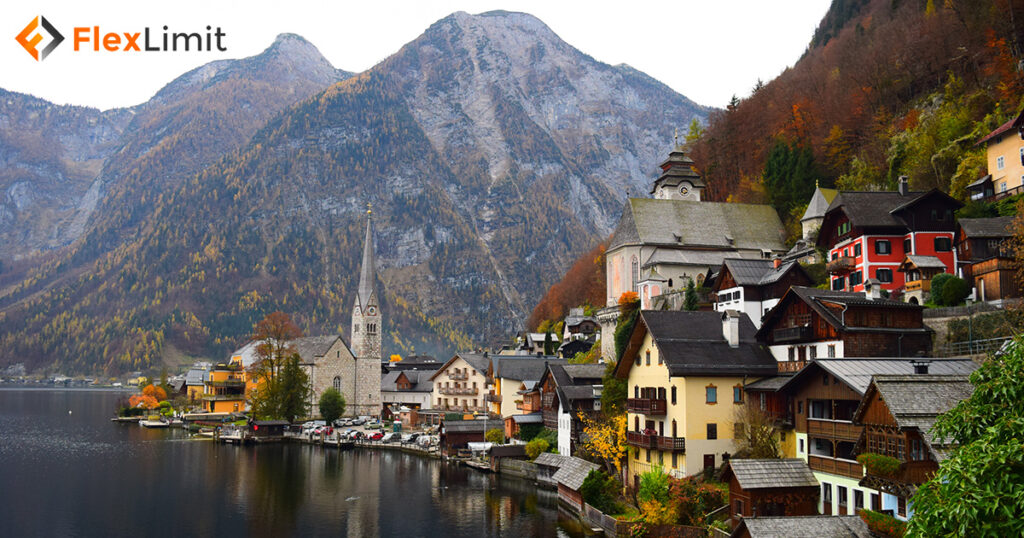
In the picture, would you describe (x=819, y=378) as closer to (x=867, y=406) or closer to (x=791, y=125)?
(x=867, y=406)

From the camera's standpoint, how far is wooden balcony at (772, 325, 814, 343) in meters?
36.0

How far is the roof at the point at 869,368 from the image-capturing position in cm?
2997

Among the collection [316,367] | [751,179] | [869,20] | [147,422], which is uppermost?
[869,20]

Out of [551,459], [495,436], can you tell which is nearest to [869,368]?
[551,459]

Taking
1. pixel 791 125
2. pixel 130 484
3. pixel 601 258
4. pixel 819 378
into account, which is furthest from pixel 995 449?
pixel 601 258

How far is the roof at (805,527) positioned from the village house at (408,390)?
7474 centimetres

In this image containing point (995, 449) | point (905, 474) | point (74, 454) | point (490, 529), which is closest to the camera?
point (995, 449)

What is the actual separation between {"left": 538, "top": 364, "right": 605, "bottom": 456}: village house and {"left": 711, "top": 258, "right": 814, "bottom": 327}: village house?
433 inches

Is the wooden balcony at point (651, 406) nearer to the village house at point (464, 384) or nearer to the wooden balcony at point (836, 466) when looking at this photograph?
the wooden balcony at point (836, 466)

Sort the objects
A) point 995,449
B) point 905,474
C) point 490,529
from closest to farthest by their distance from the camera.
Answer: point 995,449 → point 905,474 → point 490,529

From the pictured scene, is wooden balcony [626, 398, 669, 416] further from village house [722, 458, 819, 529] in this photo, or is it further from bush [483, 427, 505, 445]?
bush [483, 427, 505, 445]

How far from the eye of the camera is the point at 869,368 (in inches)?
1217

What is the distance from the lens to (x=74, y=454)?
6931 cm

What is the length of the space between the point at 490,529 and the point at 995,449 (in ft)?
99.4
